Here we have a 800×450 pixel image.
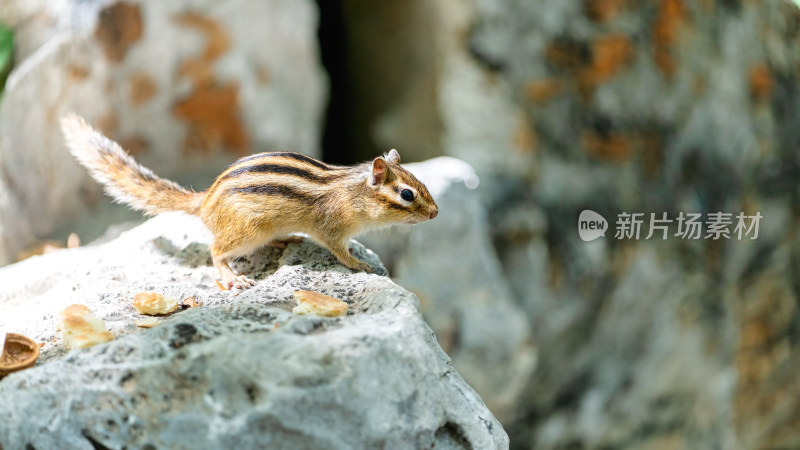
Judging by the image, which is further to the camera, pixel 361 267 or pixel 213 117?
pixel 213 117

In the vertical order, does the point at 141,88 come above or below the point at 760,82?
below

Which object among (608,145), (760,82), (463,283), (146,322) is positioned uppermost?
(760,82)

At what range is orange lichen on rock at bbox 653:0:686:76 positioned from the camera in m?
4.66

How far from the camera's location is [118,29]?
3773mm

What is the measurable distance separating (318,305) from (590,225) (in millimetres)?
3451

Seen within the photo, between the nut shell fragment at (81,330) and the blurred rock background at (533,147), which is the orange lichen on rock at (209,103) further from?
the nut shell fragment at (81,330)

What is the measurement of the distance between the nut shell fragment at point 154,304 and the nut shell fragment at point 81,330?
124 mm

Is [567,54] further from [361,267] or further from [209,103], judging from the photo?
[361,267]

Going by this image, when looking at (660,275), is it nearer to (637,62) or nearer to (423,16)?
(637,62)

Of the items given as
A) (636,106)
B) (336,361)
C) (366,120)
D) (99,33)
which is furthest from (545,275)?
(336,361)

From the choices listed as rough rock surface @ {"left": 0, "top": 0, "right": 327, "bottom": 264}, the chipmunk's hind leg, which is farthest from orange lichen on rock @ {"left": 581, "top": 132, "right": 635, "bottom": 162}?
the chipmunk's hind leg

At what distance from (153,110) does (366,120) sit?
1835mm

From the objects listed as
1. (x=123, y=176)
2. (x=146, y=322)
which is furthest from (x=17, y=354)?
(x=123, y=176)

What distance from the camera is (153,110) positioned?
4000mm
